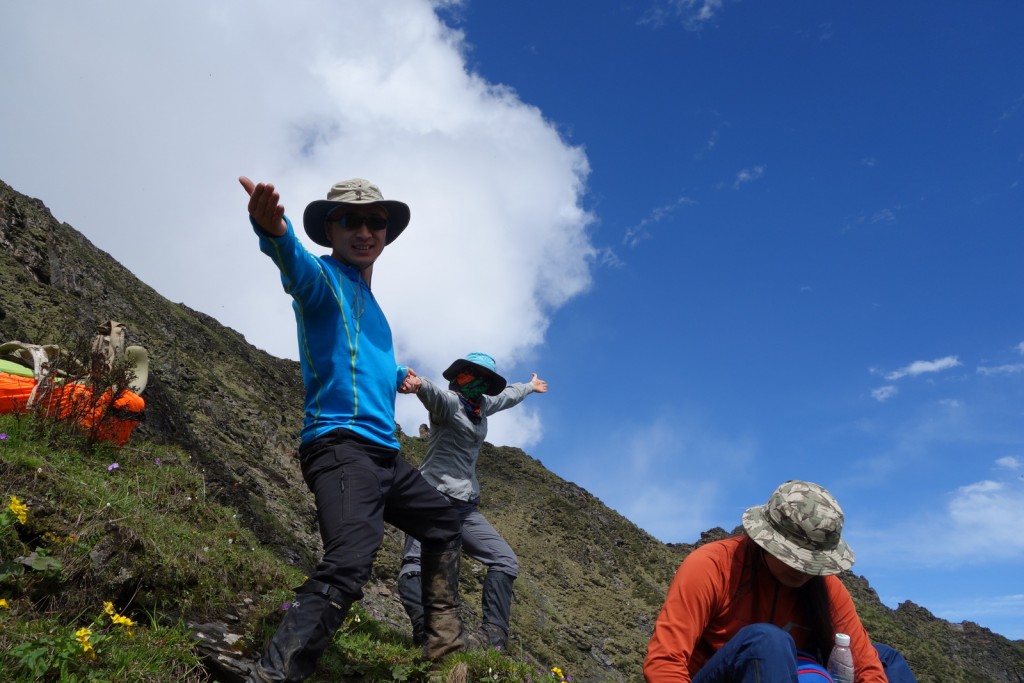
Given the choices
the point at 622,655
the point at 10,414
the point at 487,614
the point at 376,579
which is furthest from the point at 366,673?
the point at 622,655

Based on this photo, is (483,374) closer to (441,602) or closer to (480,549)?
(480,549)

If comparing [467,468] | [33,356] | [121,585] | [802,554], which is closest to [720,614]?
[802,554]

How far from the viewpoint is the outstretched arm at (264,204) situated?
10.7ft

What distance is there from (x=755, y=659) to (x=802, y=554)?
0.51 metres

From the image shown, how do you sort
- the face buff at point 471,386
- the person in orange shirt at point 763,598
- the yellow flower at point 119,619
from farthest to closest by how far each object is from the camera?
the face buff at point 471,386 < the yellow flower at point 119,619 < the person in orange shirt at point 763,598

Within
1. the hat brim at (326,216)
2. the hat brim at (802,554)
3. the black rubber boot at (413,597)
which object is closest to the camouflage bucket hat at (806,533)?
the hat brim at (802,554)

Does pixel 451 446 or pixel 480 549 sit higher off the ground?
pixel 451 446

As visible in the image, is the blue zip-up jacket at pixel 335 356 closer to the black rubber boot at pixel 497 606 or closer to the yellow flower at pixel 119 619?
the yellow flower at pixel 119 619

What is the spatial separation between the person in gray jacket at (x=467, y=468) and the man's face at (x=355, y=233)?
0.89 m

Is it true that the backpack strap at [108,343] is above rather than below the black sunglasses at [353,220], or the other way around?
below

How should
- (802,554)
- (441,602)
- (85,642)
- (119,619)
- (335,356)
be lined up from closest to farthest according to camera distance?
(802,554) → (85,642) → (119,619) → (335,356) → (441,602)

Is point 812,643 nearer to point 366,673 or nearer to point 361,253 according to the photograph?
point 366,673

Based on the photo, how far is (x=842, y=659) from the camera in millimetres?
3176

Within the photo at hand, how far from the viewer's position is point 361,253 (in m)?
4.22
